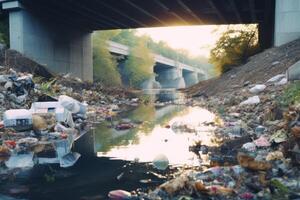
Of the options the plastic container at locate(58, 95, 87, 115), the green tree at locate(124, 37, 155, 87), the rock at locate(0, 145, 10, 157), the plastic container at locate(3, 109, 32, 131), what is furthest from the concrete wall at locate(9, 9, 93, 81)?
the green tree at locate(124, 37, 155, 87)

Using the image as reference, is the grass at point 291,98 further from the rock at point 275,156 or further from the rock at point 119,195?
the rock at point 119,195

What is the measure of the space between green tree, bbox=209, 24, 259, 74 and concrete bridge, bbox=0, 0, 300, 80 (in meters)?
0.73

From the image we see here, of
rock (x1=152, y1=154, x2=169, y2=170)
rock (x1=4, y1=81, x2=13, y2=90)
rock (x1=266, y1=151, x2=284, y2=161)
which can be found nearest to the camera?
rock (x1=266, y1=151, x2=284, y2=161)

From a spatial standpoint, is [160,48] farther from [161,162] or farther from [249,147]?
[161,162]

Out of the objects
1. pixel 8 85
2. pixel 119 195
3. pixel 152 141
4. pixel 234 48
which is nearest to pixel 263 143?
pixel 152 141

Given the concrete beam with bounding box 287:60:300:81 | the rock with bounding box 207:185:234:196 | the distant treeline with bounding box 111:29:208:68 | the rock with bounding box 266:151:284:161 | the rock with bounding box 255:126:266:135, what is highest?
the distant treeline with bounding box 111:29:208:68

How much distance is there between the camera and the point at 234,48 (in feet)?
85.1

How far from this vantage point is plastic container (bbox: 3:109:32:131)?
23.5 feet

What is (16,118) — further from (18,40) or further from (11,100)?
(18,40)

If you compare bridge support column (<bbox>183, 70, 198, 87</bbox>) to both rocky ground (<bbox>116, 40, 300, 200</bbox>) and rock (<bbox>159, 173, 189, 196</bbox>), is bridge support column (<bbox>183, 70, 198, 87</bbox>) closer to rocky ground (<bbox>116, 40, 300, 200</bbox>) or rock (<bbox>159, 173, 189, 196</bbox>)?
rocky ground (<bbox>116, 40, 300, 200</bbox>)

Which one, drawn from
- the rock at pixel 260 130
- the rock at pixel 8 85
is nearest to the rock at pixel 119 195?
the rock at pixel 260 130

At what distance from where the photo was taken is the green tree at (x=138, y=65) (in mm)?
54688

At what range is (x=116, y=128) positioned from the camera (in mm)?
8844

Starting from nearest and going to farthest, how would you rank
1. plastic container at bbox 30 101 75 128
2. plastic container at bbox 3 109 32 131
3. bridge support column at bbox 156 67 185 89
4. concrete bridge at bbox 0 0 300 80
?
plastic container at bbox 3 109 32 131 < plastic container at bbox 30 101 75 128 < concrete bridge at bbox 0 0 300 80 < bridge support column at bbox 156 67 185 89
